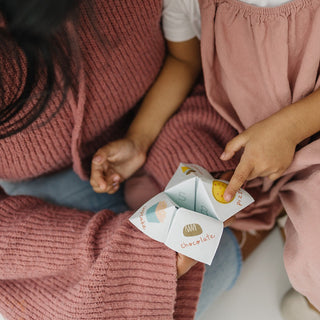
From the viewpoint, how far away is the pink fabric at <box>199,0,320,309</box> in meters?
0.60

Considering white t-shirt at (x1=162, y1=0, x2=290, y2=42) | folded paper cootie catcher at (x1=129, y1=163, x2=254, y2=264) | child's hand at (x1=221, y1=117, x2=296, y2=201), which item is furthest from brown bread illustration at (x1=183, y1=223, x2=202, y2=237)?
white t-shirt at (x1=162, y1=0, x2=290, y2=42)

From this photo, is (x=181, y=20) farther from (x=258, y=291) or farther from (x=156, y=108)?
(x=258, y=291)

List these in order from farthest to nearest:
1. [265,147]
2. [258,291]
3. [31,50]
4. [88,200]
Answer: [258,291] < [88,200] < [265,147] < [31,50]

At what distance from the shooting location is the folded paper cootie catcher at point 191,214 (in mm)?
530

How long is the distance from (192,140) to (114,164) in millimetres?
192

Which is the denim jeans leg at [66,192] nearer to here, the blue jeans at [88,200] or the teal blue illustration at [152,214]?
the blue jeans at [88,200]

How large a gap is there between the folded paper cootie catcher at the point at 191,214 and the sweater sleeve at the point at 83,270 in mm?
58

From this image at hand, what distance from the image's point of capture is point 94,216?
660mm

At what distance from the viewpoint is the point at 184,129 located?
2.37 ft

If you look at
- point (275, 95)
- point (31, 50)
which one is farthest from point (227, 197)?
point (31, 50)

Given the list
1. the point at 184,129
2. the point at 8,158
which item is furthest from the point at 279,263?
the point at 8,158

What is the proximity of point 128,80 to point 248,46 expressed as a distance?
237 mm

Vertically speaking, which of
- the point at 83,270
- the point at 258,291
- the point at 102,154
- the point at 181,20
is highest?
the point at 181,20

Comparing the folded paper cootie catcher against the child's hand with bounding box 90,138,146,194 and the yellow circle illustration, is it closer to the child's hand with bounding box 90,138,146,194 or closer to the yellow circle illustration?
the yellow circle illustration
